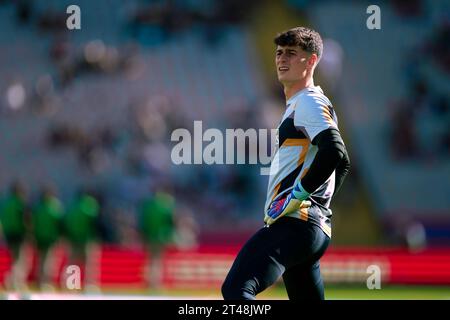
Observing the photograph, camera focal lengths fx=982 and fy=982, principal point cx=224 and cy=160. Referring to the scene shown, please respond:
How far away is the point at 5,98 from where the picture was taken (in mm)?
20750

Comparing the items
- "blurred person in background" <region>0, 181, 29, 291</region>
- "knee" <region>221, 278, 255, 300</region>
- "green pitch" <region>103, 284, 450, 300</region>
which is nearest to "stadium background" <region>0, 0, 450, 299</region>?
"green pitch" <region>103, 284, 450, 300</region>

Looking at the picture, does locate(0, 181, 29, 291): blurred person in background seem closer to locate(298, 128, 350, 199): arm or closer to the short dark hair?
the short dark hair

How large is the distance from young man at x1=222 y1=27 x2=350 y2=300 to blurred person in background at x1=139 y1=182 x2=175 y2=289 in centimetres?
1079

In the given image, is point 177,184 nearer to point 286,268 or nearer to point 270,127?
point 270,127

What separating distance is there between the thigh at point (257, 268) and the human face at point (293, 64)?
3.49ft

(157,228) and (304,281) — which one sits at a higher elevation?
(157,228)

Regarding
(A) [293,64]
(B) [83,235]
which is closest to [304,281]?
(A) [293,64]

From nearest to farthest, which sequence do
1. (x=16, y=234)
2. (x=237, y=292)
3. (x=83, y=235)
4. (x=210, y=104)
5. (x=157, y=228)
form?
1. (x=237, y=292)
2. (x=16, y=234)
3. (x=83, y=235)
4. (x=157, y=228)
5. (x=210, y=104)

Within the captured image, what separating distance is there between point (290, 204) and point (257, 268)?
443 millimetres

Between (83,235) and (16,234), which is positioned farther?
(83,235)

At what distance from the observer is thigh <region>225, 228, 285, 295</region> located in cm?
571

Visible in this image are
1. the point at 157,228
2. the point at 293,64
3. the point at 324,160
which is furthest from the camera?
the point at 157,228

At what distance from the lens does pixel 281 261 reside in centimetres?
583

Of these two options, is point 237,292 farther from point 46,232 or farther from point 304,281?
point 46,232
